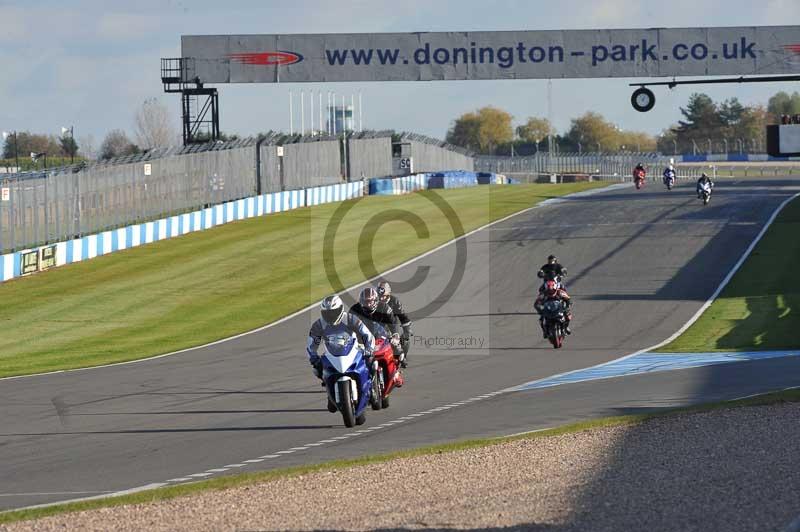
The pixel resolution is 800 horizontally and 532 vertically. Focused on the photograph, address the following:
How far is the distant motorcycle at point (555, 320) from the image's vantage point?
957 inches

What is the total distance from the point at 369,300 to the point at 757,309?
1498cm

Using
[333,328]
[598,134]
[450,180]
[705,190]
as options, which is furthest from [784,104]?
[333,328]

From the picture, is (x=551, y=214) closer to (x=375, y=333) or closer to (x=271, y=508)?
(x=375, y=333)

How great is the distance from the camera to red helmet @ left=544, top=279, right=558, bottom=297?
2419cm

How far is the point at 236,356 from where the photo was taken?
938 inches

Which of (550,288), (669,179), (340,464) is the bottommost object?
(340,464)

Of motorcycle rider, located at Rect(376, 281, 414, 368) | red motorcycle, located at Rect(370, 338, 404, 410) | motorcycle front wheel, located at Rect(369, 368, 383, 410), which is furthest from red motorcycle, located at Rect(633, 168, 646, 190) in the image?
motorcycle front wheel, located at Rect(369, 368, 383, 410)

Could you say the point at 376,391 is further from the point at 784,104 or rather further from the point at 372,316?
the point at 784,104

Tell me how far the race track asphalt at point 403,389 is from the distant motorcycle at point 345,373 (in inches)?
13.0

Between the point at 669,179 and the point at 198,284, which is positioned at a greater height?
the point at 669,179

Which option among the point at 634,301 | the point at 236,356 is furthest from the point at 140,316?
the point at 634,301

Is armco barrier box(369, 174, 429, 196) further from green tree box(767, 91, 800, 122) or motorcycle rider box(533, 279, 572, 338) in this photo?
green tree box(767, 91, 800, 122)

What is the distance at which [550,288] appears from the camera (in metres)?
24.3

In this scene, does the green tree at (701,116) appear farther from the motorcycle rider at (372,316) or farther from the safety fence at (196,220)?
the motorcycle rider at (372,316)
